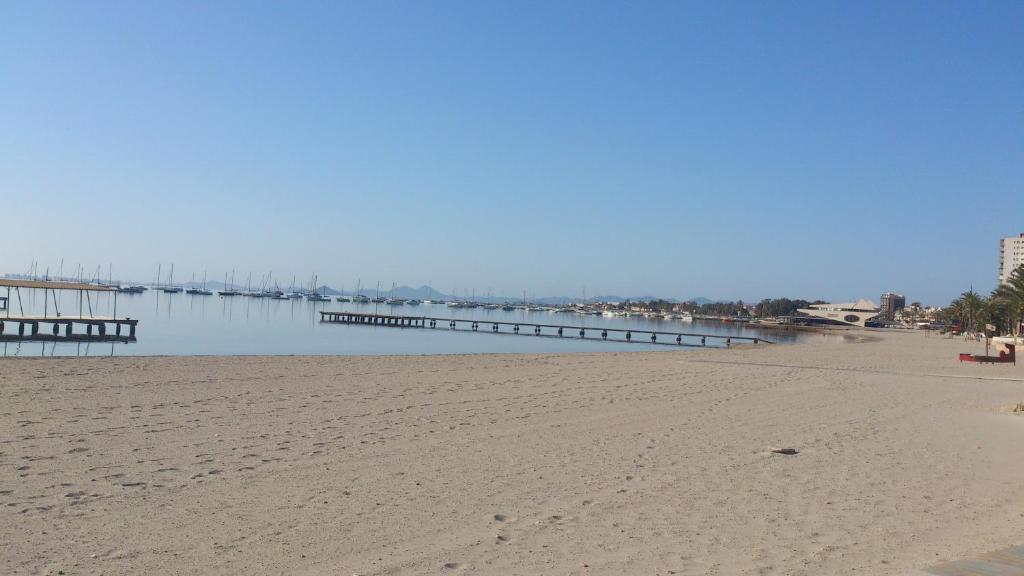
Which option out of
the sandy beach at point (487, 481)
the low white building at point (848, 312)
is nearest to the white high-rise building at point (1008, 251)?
the low white building at point (848, 312)

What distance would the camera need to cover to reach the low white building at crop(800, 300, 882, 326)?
503 feet

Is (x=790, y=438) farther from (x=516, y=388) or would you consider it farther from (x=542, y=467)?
(x=516, y=388)

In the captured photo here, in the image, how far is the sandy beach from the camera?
5.27 meters

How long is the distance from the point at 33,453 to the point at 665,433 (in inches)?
308

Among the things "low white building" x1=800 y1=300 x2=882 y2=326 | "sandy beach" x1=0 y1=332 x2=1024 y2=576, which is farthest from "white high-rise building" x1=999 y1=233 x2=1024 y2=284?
"sandy beach" x1=0 y1=332 x2=1024 y2=576

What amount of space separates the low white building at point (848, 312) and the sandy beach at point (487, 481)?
471 feet

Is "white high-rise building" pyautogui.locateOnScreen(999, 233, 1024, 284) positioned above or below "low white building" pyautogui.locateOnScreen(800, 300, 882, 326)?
above

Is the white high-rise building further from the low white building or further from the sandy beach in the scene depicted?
the sandy beach

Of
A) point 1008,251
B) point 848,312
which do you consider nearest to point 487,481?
point 848,312

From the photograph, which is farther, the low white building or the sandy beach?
the low white building

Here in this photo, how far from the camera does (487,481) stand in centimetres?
757

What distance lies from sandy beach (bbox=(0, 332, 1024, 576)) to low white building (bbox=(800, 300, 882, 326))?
144 meters

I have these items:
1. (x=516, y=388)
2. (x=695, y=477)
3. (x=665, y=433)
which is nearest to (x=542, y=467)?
(x=695, y=477)

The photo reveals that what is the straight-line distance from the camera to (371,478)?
759 centimetres
